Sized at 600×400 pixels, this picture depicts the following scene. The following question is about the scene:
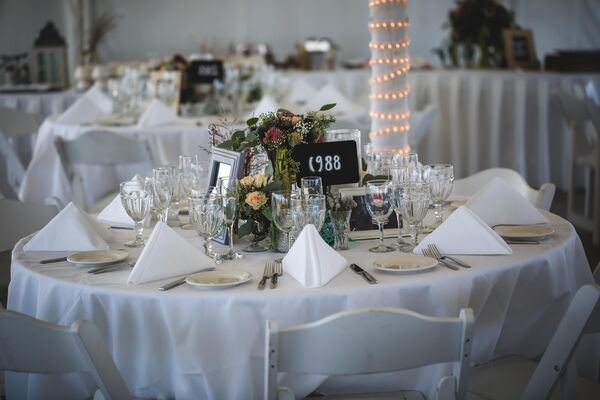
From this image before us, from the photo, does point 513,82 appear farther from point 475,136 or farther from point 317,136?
point 317,136

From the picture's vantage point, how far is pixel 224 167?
9.18 ft

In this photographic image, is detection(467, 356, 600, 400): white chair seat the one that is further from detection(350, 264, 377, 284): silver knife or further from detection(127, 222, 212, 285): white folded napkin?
detection(127, 222, 212, 285): white folded napkin

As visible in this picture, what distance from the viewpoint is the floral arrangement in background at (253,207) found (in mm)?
2584

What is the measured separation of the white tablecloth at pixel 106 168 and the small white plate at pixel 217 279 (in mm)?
2993

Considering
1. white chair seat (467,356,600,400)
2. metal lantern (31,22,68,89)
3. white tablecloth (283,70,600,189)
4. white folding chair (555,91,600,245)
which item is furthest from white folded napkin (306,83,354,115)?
white chair seat (467,356,600,400)

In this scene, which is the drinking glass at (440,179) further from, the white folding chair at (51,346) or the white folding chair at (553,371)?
the white folding chair at (51,346)

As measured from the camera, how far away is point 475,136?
7.50m

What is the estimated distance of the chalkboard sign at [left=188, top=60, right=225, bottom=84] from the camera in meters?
6.25

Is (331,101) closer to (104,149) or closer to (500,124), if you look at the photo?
(500,124)

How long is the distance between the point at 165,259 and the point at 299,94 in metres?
4.63

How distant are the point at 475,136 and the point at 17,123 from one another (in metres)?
3.77

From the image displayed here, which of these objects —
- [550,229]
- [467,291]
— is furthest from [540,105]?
[467,291]

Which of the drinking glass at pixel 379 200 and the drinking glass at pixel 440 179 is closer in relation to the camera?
the drinking glass at pixel 379 200

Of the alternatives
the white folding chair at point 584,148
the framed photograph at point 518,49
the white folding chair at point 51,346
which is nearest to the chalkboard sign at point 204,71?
the white folding chair at point 584,148
